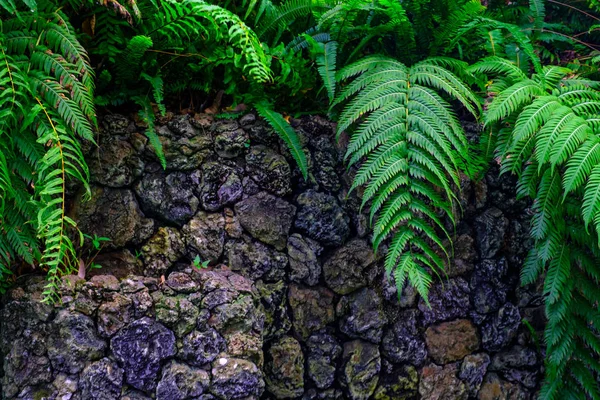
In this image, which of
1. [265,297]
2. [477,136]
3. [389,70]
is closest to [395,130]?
[389,70]

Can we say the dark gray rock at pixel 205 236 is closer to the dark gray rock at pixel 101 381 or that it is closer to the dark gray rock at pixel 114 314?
the dark gray rock at pixel 114 314

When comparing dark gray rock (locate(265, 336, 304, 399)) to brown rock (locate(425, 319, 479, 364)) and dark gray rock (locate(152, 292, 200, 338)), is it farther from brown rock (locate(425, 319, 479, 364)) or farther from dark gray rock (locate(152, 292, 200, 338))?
brown rock (locate(425, 319, 479, 364))

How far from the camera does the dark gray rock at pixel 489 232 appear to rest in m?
2.99

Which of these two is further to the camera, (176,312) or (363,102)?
(363,102)

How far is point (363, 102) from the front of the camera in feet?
8.65

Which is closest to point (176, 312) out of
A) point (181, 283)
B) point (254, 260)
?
point (181, 283)

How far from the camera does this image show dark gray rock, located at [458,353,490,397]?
9.59 ft

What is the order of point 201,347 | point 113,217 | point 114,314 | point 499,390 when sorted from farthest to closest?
point 499,390
point 113,217
point 201,347
point 114,314

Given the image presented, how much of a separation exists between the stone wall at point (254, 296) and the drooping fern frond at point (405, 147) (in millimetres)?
321

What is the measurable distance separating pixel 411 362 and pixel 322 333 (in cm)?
51

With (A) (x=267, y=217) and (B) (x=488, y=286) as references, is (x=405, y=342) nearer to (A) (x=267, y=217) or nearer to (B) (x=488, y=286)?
(B) (x=488, y=286)

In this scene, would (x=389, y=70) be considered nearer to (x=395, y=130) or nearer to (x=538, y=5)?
(x=395, y=130)

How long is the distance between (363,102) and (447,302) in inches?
46.4

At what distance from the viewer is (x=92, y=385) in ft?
7.26
